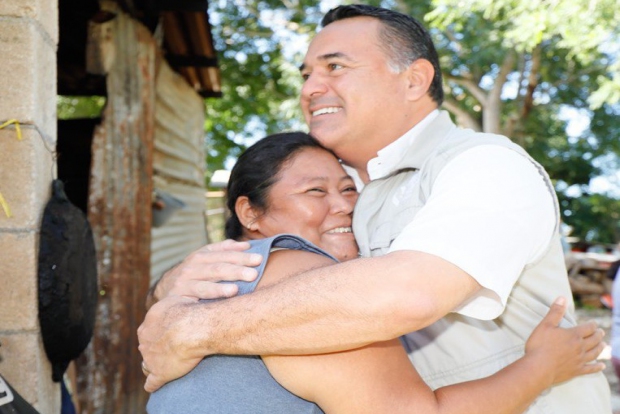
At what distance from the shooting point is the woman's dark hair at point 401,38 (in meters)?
2.42

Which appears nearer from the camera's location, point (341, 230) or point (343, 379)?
point (343, 379)

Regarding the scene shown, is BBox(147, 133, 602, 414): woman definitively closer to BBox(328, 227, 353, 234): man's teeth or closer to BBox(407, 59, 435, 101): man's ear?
BBox(328, 227, 353, 234): man's teeth

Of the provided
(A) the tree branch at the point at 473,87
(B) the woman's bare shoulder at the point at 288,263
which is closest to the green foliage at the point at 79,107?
(A) the tree branch at the point at 473,87

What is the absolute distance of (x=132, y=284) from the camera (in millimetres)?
4609

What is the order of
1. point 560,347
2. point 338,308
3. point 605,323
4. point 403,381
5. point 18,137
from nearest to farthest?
point 338,308, point 403,381, point 560,347, point 18,137, point 605,323

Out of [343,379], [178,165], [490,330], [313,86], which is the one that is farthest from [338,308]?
[178,165]

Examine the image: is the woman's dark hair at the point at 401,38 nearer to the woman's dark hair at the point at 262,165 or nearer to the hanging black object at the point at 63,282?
the woman's dark hair at the point at 262,165

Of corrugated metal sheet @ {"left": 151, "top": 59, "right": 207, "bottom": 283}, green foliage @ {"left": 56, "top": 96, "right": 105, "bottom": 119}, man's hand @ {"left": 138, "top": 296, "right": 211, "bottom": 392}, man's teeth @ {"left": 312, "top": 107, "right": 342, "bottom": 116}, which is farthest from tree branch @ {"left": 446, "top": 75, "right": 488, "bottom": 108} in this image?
man's hand @ {"left": 138, "top": 296, "right": 211, "bottom": 392}

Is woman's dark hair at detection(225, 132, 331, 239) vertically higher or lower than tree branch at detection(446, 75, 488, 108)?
higher

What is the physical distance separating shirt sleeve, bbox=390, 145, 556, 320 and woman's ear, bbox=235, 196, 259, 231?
2.64ft

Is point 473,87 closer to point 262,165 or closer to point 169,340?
point 262,165

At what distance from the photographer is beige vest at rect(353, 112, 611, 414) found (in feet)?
6.23

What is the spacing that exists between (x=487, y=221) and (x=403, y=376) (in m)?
0.42

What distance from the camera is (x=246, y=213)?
2.42 meters
